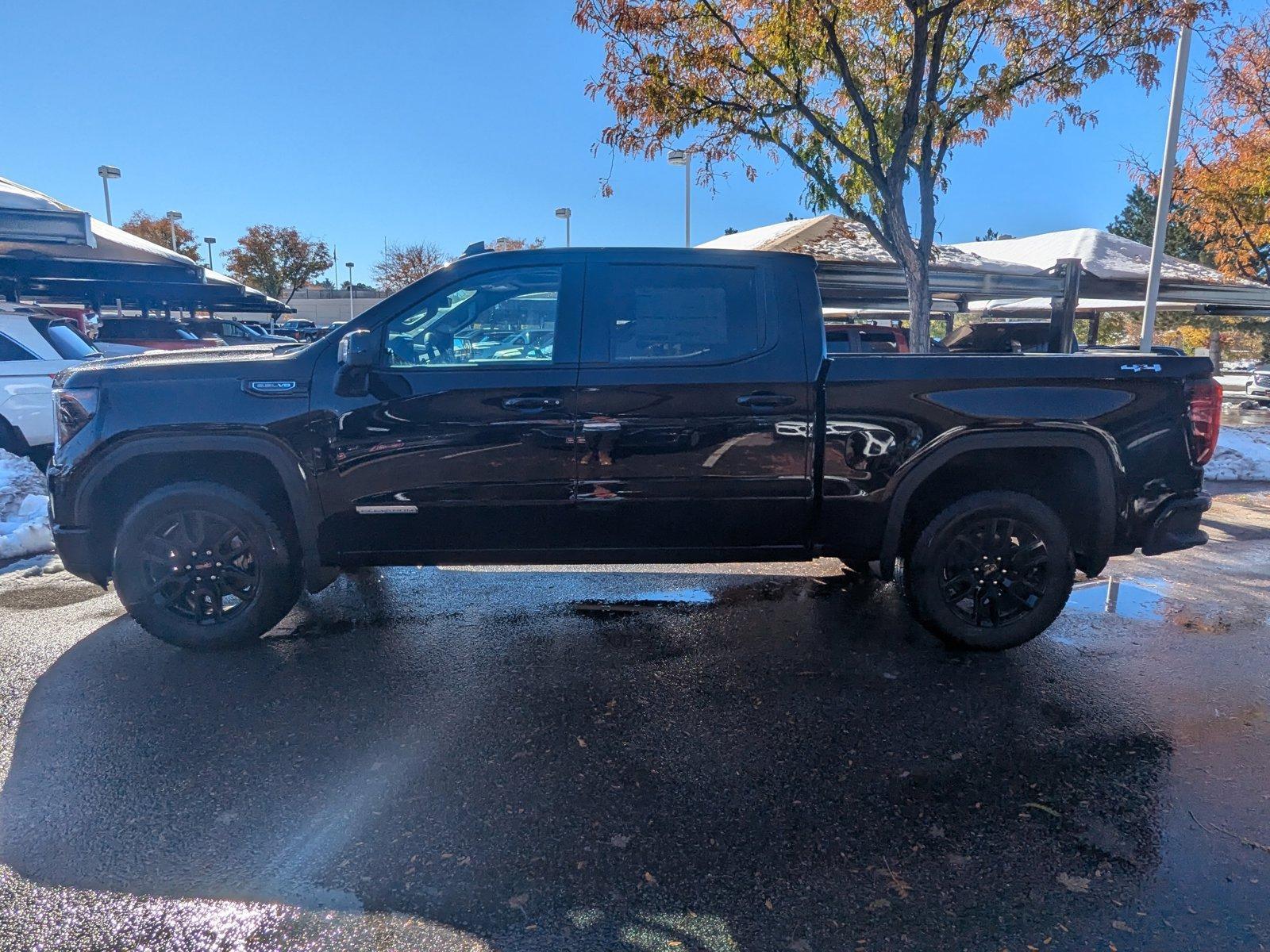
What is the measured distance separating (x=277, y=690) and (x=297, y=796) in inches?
39.4

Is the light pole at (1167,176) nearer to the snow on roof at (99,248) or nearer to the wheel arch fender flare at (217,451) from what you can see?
the wheel arch fender flare at (217,451)

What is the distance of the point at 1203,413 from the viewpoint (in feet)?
13.6

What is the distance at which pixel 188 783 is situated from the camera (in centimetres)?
314

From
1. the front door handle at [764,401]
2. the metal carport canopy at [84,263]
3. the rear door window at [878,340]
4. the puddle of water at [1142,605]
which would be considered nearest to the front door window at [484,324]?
the front door handle at [764,401]

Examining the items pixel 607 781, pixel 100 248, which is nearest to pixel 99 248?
pixel 100 248

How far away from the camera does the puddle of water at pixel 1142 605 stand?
4984mm

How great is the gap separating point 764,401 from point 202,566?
10.0ft

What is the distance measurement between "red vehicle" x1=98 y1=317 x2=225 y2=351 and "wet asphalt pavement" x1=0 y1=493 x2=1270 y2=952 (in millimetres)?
13657

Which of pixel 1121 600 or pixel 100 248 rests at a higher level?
pixel 100 248

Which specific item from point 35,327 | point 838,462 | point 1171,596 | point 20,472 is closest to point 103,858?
point 838,462

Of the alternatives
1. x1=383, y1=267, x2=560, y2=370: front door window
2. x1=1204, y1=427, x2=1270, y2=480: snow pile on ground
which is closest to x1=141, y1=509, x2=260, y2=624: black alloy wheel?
x1=383, y1=267, x2=560, y2=370: front door window

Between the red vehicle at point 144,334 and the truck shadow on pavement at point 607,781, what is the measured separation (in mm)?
14207

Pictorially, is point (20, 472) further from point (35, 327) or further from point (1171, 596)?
point (1171, 596)

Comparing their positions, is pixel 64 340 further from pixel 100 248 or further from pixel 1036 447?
pixel 1036 447
